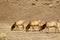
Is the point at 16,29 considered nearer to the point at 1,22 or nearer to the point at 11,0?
the point at 1,22

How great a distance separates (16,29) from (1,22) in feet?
32.0

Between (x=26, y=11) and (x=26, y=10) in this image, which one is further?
(x=26, y=10)

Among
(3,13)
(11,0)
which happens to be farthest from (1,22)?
(11,0)

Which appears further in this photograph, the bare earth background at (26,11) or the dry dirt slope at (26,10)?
the dry dirt slope at (26,10)

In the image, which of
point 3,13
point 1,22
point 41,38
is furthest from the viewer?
point 3,13

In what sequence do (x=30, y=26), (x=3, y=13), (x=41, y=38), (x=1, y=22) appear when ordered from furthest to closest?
1. (x=3, y=13)
2. (x=1, y=22)
3. (x=30, y=26)
4. (x=41, y=38)

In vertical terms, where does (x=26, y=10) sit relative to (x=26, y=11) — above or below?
above

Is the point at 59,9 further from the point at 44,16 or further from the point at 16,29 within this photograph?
Result: the point at 16,29

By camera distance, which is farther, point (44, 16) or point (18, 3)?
point (18, 3)

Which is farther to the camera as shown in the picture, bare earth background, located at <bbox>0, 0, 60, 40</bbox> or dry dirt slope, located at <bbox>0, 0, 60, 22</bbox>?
dry dirt slope, located at <bbox>0, 0, 60, 22</bbox>

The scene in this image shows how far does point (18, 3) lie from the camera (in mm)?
48375

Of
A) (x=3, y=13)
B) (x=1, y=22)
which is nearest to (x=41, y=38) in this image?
(x=1, y=22)

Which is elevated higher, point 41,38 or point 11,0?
point 11,0

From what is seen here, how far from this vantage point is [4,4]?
48062mm
